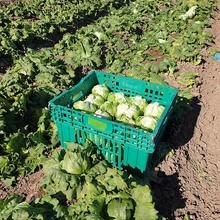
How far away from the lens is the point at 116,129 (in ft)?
10.9

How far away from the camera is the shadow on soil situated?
3.67m

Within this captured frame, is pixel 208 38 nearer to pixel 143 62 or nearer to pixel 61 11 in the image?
pixel 143 62

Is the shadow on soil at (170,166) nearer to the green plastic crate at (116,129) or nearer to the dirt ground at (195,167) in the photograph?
the dirt ground at (195,167)

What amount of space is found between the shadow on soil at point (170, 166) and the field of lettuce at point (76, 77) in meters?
0.05

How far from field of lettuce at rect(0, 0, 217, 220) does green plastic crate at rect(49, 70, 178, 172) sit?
21 centimetres

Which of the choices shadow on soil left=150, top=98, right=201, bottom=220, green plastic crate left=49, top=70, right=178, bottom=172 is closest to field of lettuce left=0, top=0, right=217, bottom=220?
shadow on soil left=150, top=98, right=201, bottom=220

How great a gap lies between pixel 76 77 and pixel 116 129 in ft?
10.1

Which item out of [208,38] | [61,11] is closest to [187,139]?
[208,38]

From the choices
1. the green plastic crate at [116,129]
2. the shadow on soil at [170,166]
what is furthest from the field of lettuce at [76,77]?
the green plastic crate at [116,129]

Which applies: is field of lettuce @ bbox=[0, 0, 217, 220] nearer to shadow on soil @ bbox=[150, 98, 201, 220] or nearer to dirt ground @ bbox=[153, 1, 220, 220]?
shadow on soil @ bbox=[150, 98, 201, 220]

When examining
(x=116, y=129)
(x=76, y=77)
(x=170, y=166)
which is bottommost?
(x=170, y=166)

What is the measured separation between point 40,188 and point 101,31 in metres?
5.67

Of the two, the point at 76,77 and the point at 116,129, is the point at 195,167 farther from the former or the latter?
the point at 76,77


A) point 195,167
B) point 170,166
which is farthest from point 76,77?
point 195,167
